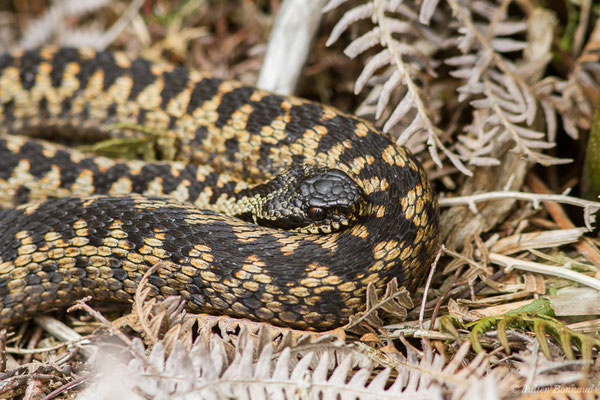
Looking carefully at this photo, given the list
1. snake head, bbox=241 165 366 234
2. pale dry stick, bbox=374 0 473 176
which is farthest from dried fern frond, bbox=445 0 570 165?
snake head, bbox=241 165 366 234

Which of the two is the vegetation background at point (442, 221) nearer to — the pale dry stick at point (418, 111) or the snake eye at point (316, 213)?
the pale dry stick at point (418, 111)

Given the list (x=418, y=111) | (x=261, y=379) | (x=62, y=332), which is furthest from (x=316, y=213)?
(x=62, y=332)

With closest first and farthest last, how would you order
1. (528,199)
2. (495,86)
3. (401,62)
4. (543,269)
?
(543,269), (528,199), (401,62), (495,86)

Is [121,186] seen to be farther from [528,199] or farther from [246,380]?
[528,199]

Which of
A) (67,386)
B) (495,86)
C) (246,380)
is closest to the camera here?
(246,380)

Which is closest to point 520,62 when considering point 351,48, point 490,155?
point 490,155

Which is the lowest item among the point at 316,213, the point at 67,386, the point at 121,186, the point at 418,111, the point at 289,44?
the point at 67,386

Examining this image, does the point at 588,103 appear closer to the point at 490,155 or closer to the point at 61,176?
the point at 490,155

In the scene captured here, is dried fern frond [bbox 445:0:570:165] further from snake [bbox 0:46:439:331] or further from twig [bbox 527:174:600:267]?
snake [bbox 0:46:439:331]
